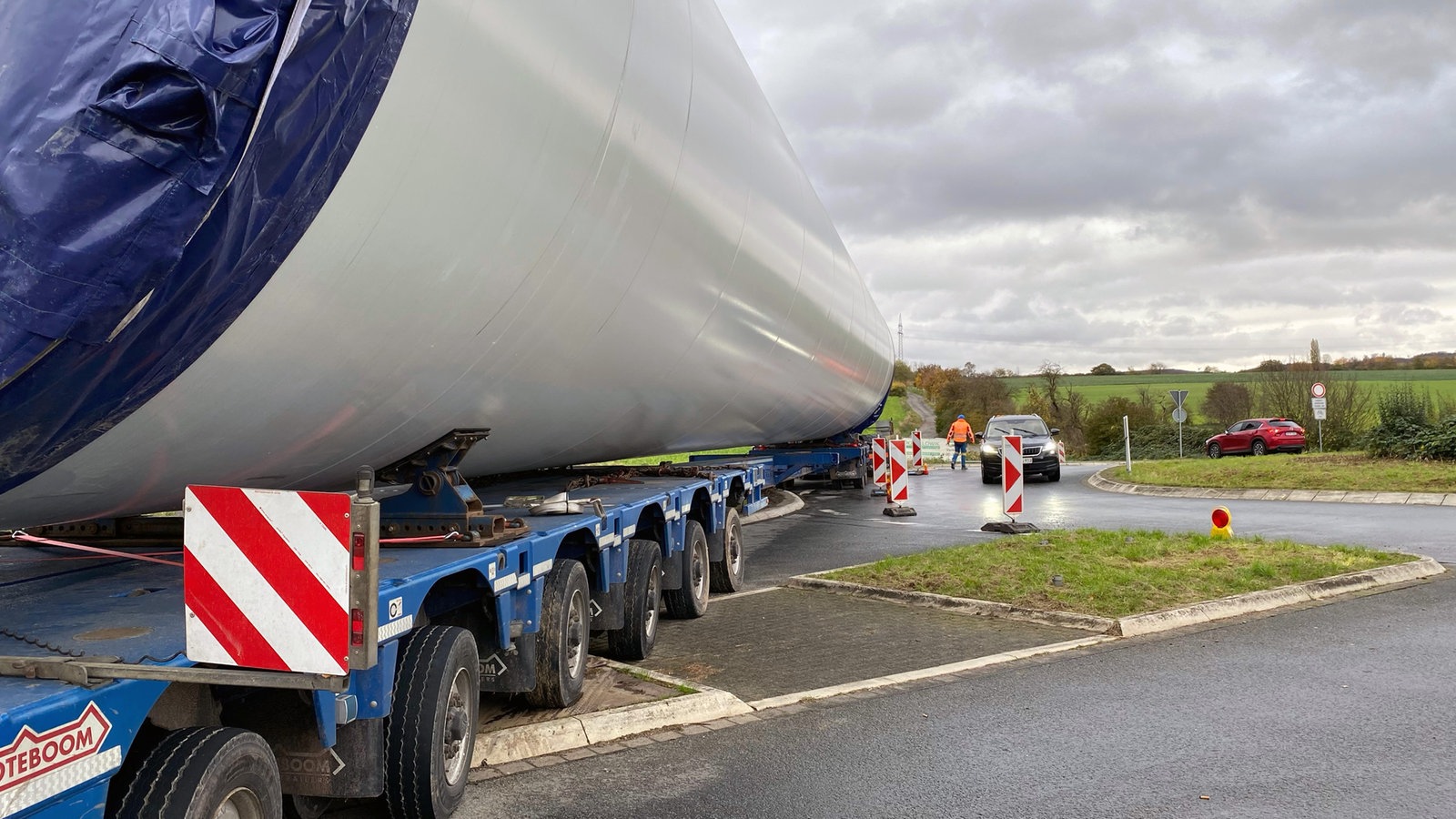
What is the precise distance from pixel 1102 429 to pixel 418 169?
4408 cm

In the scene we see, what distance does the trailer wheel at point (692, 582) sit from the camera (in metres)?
9.05

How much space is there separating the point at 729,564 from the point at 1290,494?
573 inches

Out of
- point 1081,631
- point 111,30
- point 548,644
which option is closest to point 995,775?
point 548,644

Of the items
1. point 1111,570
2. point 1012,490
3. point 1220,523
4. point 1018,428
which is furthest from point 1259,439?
point 1111,570

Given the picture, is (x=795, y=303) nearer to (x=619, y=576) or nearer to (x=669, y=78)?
(x=619, y=576)

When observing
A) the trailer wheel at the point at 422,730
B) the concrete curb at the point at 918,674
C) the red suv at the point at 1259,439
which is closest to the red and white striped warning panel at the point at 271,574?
the trailer wheel at the point at 422,730

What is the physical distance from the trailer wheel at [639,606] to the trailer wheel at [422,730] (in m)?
2.92

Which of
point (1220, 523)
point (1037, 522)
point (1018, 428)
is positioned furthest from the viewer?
point (1018, 428)

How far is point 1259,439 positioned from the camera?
33625mm

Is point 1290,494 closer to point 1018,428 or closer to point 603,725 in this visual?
point 1018,428

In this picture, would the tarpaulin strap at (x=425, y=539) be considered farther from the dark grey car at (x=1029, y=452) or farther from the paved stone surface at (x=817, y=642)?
the dark grey car at (x=1029, y=452)

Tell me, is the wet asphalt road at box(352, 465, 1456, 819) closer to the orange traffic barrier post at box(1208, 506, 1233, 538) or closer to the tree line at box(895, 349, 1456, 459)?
the orange traffic barrier post at box(1208, 506, 1233, 538)

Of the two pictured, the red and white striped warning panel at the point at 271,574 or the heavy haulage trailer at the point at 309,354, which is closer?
the heavy haulage trailer at the point at 309,354

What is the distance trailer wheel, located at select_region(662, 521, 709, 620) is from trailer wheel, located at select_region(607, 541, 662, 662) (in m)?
0.95
